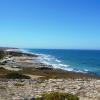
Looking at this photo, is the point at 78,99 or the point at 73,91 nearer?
the point at 78,99

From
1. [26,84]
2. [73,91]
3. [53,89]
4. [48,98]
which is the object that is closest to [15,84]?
[26,84]

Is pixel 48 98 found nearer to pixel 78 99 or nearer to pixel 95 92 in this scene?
pixel 78 99

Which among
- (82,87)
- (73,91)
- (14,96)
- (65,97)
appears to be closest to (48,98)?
(65,97)

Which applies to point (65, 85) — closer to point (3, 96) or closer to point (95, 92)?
point (95, 92)

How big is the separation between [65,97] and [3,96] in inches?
172

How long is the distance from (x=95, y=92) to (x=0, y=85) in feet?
27.3

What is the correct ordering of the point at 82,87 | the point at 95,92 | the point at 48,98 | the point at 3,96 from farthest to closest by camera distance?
the point at 82,87 < the point at 95,92 < the point at 3,96 < the point at 48,98

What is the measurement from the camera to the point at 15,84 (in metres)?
28.0

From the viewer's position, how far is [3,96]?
71.1 ft

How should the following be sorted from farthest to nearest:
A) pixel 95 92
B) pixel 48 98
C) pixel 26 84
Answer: pixel 26 84 → pixel 95 92 → pixel 48 98

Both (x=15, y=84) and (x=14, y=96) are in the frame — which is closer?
(x=14, y=96)

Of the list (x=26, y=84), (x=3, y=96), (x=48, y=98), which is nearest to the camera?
(x=48, y=98)

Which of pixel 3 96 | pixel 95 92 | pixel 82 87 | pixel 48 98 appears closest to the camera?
pixel 48 98

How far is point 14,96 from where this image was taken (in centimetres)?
2195
